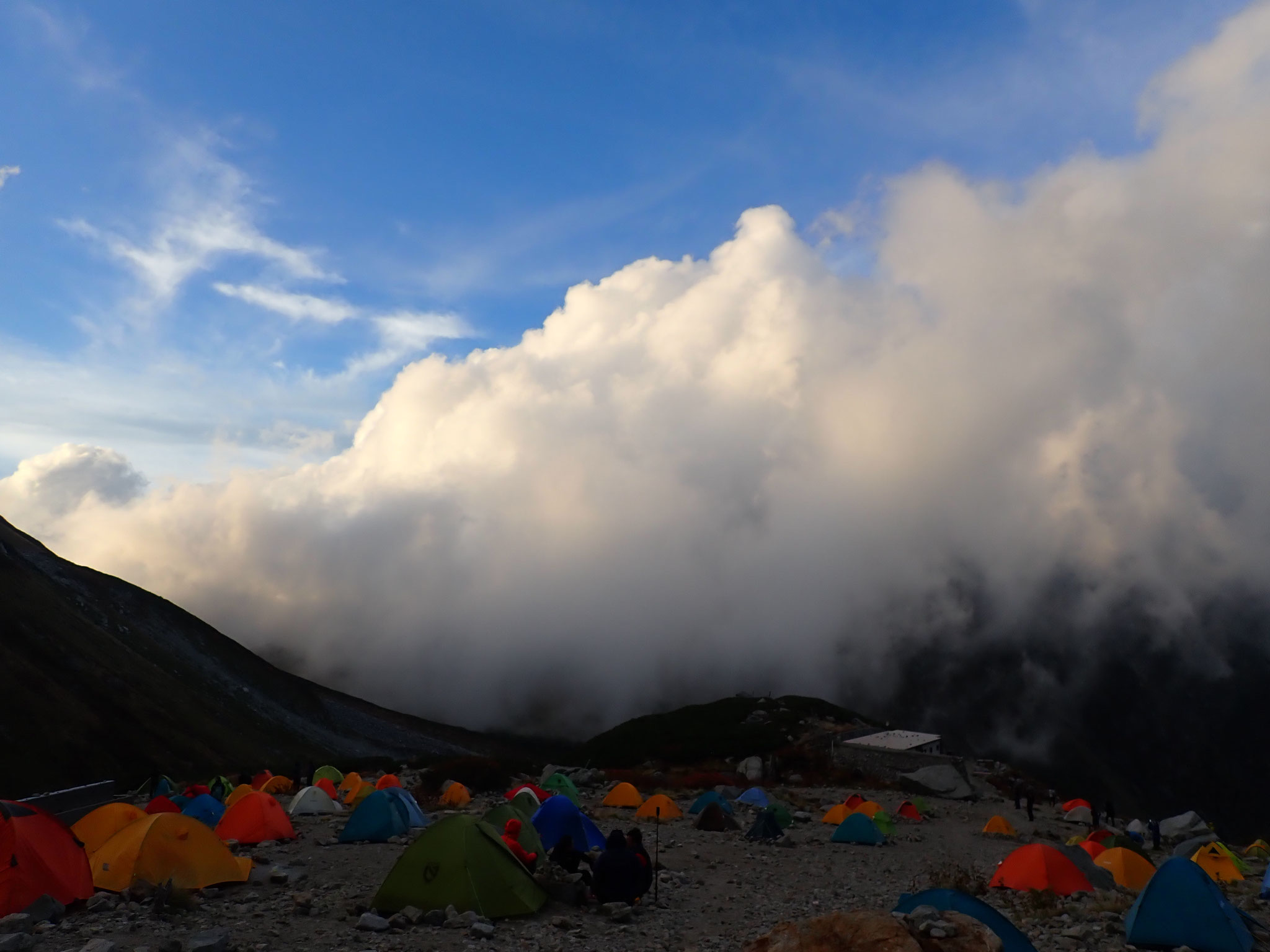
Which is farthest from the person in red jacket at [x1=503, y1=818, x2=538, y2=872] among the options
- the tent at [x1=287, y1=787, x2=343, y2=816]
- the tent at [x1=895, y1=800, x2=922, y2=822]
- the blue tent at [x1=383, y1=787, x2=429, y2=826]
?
the tent at [x1=895, y1=800, x2=922, y2=822]

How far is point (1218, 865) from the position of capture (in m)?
27.0

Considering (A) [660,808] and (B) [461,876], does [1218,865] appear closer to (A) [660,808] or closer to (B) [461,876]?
(A) [660,808]

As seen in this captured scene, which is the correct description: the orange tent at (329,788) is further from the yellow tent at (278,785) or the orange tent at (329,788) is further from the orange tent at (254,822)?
the orange tent at (254,822)

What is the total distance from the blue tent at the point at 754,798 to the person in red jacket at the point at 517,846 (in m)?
20.9

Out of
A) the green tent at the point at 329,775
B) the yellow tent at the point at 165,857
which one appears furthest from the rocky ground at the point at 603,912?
the green tent at the point at 329,775

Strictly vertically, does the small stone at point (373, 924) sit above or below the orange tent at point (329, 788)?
above

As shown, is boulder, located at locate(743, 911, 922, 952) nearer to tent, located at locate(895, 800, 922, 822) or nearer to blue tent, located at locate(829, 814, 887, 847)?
blue tent, located at locate(829, 814, 887, 847)

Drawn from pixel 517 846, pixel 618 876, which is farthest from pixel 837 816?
pixel 517 846

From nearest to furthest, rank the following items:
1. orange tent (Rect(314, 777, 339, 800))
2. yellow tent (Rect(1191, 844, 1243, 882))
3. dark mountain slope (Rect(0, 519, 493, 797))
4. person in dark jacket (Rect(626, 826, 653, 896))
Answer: person in dark jacket (Rect(626, 826, 653, 896)) → yellow tent (Rect(1191, 844, 1243, 882)) → orange tent (Rect(314, 777, 339, 800)) → dark mountain slope (Rect(0, 519, 493, 797))

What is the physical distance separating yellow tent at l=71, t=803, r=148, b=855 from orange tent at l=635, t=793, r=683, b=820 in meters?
18.0

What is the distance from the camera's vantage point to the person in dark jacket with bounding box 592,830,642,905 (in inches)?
639

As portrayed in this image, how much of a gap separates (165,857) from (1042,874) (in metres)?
19.6

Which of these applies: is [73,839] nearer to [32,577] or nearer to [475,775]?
[475,775]

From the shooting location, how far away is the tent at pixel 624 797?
117 ft
